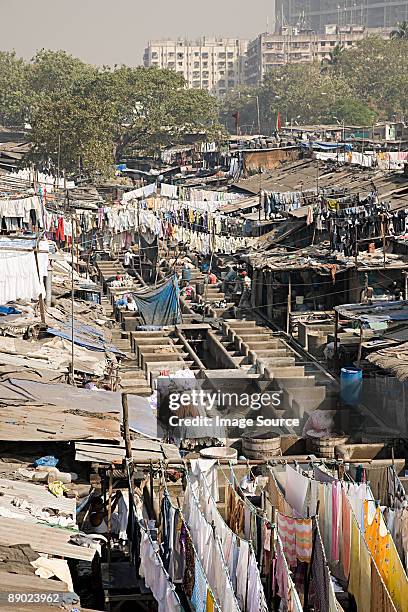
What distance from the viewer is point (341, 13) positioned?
17650 centimetres

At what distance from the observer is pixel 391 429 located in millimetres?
18109

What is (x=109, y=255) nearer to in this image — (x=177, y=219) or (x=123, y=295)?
(x=177, y=219)

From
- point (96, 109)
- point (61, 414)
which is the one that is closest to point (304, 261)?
point (61, 414)

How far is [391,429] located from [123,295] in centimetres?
1367

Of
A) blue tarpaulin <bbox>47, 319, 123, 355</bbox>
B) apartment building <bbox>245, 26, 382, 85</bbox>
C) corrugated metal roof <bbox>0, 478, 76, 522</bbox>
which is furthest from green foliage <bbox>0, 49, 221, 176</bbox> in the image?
apartment building <bbox>245, 26, 382, 85</bbox>

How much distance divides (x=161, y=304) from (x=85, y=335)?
832 cm

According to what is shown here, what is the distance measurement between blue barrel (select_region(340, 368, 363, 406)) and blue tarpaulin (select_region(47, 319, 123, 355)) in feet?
14.4

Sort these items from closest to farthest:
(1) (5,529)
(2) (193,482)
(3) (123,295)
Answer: (1) (5,529) → (2) (193,482) → (3) (123,295)

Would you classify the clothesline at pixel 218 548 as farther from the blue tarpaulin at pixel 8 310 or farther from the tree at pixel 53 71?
the tree at pixel 53 71

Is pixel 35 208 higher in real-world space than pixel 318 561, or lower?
higher

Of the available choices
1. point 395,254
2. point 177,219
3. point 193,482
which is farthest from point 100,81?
point 193,482

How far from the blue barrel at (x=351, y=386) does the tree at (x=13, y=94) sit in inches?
2439

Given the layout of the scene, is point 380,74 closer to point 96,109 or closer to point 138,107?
point 138,107

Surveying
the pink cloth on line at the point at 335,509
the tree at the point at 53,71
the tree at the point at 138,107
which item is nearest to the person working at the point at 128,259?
the tree at the point at 138,107
